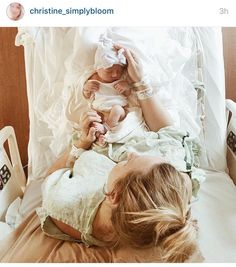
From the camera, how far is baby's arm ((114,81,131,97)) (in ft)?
3.05

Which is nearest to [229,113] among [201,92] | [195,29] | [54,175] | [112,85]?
[201,92]

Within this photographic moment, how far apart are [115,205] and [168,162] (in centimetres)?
14

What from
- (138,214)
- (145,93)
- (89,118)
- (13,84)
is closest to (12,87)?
(13,84)

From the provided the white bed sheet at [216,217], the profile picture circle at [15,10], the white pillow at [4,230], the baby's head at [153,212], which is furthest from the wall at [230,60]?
the white pillow at [4,230]

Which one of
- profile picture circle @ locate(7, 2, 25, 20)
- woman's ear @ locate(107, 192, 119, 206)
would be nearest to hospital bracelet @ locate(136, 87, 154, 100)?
woman's ear @ locate(107, 192, 119, 206)

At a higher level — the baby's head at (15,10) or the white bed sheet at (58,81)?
the baby's head at (15,10)

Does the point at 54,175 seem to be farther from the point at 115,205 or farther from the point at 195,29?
the point at 195,29

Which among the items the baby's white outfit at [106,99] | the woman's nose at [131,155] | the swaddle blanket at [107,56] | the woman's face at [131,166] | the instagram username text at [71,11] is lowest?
the woman's face at [131,166]

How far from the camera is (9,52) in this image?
1003 mm

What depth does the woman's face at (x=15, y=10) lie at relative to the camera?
3.22 feet

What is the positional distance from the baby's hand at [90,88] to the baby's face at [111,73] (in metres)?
0.02

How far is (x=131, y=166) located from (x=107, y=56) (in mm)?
251

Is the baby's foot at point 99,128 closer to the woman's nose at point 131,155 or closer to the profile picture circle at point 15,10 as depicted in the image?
the woman's nose at point 131,155

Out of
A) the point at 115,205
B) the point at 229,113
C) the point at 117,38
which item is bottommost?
the point at 115,205
